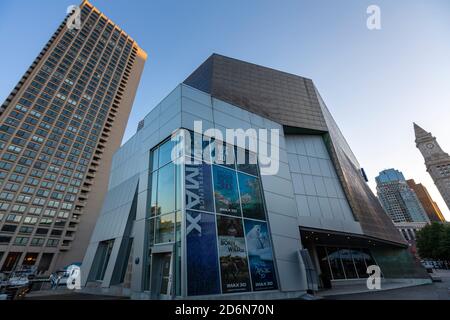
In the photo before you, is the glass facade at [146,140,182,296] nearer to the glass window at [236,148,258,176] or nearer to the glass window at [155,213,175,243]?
the glass window at [155,213,175,243]

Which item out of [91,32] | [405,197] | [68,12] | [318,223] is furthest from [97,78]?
[405,197]

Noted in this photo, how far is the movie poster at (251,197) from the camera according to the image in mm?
13203

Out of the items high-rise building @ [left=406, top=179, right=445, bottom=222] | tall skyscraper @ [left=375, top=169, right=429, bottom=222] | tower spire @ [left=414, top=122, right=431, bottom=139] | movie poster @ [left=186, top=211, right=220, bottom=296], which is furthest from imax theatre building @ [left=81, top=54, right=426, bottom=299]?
high-rise building @ [left=406, top=179, right=445, bottom=222]

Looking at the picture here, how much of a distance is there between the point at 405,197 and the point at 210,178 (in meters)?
220

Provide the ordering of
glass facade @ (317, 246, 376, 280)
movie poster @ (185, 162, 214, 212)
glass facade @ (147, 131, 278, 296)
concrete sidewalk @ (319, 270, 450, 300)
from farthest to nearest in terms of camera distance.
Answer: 1. glass facade @ (317, 246, 376, 280)
2. concrete sidewalk @ (319, 270, 450, 300)
3. movie poster @ (185, 162, 214, 212)
4. glass facade @ (147, 131, 278, 296)

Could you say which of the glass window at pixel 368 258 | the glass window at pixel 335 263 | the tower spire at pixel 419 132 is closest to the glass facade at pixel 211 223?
the glass window at pixel 335 263

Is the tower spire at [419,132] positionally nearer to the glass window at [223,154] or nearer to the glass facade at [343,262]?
the glass facade at [343,262]

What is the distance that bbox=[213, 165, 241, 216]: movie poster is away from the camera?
12039mm

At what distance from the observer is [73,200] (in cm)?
6588

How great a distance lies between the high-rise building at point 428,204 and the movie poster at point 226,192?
23406cm

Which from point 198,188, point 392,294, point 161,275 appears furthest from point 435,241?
point 161,275

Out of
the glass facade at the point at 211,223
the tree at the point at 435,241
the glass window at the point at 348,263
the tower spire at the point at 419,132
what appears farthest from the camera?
the tower spire at the point at 419,132

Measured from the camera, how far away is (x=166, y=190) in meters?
12.2

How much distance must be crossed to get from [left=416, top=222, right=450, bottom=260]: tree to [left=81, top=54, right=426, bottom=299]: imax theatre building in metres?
33.8
